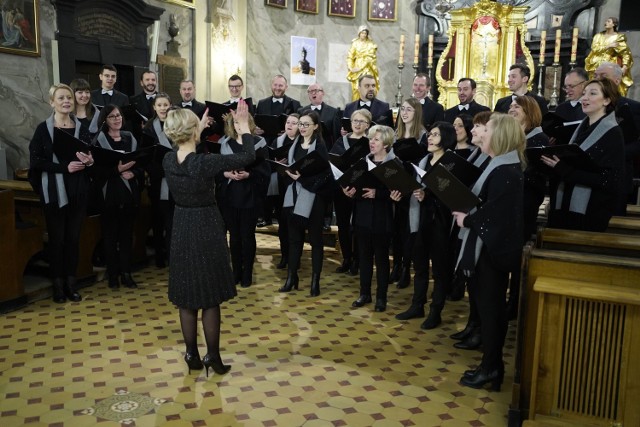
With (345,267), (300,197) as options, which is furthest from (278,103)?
(300,197)

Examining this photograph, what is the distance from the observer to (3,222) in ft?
15.7

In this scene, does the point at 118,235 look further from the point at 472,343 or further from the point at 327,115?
the point at 472,343

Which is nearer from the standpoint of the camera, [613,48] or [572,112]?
[572,112]

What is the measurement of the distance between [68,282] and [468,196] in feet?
11.6

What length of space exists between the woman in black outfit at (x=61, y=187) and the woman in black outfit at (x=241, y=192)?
1122mm

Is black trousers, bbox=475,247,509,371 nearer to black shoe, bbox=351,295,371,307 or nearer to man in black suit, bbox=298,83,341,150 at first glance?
black shoe, bbox=351,295,371,307

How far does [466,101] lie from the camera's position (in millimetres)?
6523

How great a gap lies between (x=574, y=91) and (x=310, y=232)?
101 inches

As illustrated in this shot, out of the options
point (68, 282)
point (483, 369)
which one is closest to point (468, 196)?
point (483, 369)

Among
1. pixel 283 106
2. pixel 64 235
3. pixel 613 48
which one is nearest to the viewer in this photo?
pixel 64 235

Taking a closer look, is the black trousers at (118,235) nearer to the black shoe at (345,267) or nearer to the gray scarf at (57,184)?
the gray scarf at (57,184)

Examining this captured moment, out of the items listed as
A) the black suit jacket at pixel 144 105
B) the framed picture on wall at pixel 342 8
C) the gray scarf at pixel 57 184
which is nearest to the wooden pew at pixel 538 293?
the gray scarf at pixel 57 184

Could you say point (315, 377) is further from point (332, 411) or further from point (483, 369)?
point (483, 369)

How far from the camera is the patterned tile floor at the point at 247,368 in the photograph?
3307 mm
